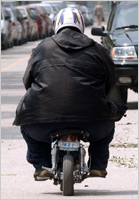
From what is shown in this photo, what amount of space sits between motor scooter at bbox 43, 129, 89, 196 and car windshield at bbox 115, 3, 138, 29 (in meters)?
8.95

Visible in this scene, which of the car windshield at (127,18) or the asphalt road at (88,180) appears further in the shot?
the car windshield at (127,18)

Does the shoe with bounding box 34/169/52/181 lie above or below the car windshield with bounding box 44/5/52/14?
above

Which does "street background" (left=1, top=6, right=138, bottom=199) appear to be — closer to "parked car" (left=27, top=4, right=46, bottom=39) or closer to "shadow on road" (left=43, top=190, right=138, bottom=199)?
"shadow on road" (left=43, top=190, right=138, bottom=199)

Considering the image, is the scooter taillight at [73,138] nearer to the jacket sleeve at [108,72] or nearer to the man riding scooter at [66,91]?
the man riding scooter at [66,91]

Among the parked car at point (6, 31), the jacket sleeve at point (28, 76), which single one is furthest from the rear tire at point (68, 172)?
the parked car at point (6, 31)

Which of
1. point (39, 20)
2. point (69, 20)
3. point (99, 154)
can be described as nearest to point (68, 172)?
point (99, 154)

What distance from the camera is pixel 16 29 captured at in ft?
127

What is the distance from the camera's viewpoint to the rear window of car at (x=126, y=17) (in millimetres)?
15875

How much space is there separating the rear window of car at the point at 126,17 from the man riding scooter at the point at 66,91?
8.75 m

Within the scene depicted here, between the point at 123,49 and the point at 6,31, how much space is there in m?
20.1

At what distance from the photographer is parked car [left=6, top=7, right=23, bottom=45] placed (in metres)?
38.4

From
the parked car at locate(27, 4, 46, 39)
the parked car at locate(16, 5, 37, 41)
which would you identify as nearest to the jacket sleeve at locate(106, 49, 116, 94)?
the parked car at locate(16, 5, 37, 41)

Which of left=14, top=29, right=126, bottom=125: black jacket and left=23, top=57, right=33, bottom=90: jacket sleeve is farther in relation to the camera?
left=23, top=57, right=33, bottom=90: jacket sleeve

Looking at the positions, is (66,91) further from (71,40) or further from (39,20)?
(39,20)
